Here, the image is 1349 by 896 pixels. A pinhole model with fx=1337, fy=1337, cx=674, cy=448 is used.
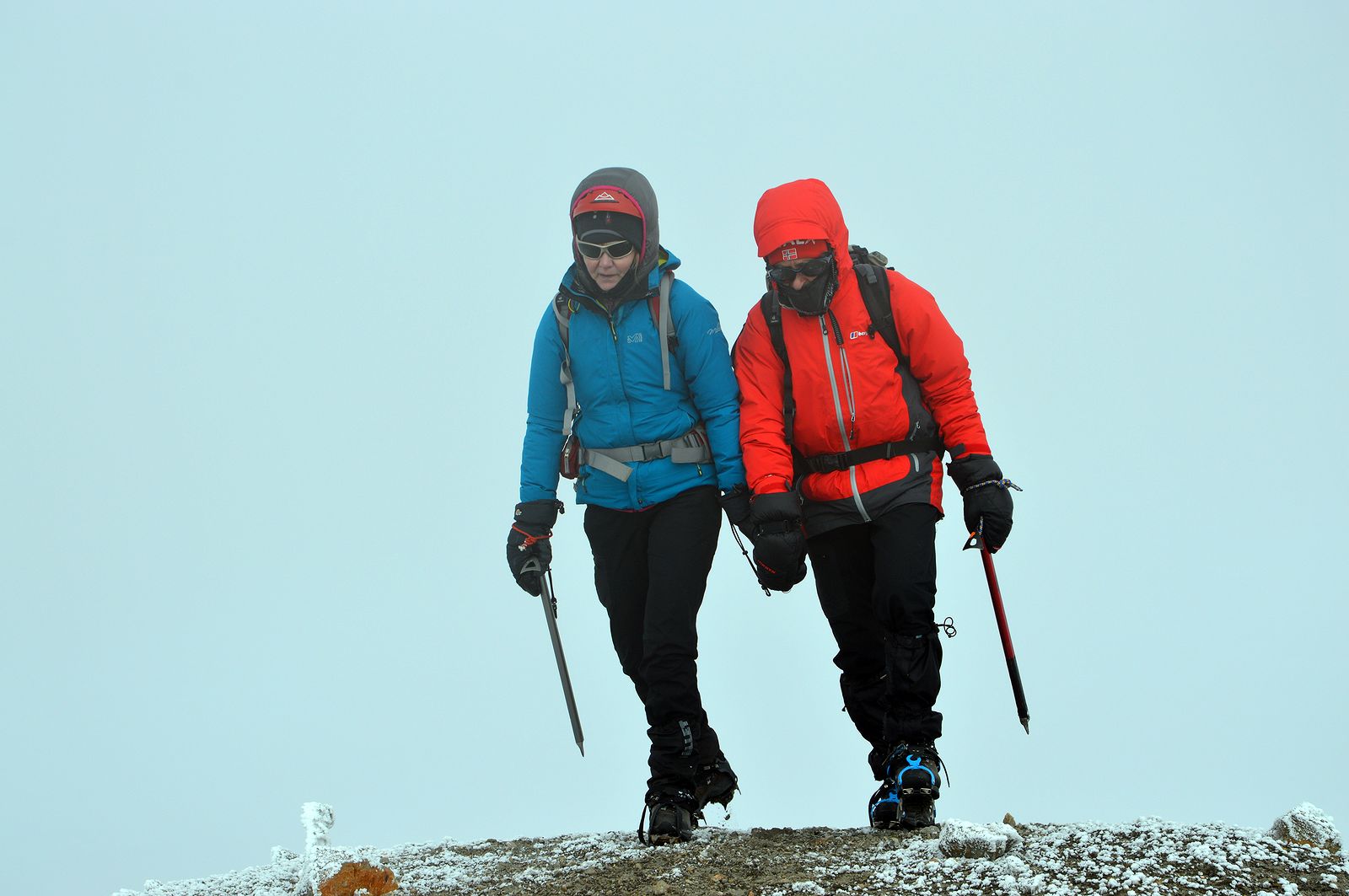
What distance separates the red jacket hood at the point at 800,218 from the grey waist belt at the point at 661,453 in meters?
0.98

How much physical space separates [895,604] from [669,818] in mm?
1507

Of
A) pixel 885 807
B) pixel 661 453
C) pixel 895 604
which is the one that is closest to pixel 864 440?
pixel 895 604

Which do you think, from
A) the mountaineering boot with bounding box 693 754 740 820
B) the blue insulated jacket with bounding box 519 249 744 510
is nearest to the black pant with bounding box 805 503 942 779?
the blue insulated jacket with bounding box 519 249 744 510

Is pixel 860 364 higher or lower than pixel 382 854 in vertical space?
higher

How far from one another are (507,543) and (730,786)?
5.83 feet

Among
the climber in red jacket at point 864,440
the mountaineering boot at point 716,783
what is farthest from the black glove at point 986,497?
the mountaineering boot at point 716,783

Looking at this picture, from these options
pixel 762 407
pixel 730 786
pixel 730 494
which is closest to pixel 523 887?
pixel 730 786

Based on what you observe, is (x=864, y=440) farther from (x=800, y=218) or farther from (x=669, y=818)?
(x=669, y=818)

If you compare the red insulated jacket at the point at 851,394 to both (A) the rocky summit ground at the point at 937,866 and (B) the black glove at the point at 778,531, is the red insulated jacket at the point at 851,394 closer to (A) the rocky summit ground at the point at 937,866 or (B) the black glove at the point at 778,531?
(B) the black glove at the point at 778,531

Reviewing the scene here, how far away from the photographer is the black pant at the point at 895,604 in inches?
249

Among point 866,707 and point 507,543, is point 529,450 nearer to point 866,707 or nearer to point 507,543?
point 507,543

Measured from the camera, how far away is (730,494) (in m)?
6.69

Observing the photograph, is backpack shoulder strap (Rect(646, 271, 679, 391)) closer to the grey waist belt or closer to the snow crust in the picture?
the grey waist belt

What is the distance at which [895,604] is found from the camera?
6316 millimetres
